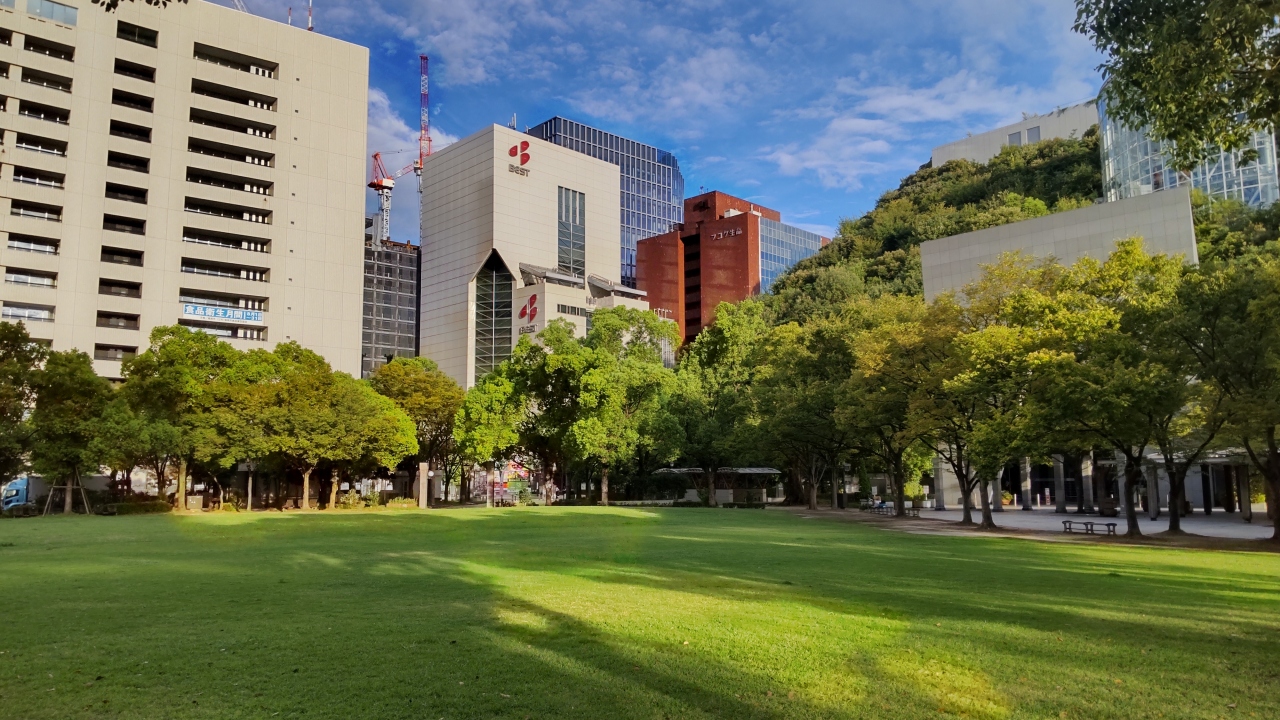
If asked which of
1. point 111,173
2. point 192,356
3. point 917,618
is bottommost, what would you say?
point 917,618

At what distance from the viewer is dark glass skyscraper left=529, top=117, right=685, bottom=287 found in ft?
486

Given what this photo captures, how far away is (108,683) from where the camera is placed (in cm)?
689

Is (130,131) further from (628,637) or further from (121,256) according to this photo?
(628,637)

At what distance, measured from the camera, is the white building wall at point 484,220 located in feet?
359

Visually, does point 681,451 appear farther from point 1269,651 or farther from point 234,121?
point 234,121

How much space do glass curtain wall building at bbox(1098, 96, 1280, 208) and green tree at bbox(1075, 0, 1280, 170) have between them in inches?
2442

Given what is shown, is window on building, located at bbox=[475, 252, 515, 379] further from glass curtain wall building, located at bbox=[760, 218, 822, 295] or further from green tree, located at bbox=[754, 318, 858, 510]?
green tree, located at bbox=[754, 318, 858, 510]

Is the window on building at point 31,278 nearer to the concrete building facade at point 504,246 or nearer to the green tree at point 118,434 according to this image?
the green tree at point 118,434

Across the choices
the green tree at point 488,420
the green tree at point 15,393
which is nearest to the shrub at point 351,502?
the green tree at point 488,420

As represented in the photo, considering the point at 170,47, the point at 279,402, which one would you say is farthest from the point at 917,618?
the point at 170,47

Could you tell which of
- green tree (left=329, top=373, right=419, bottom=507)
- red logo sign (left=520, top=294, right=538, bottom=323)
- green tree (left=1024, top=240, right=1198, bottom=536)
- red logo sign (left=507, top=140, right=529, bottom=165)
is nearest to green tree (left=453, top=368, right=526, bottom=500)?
green tree (left=329, top=373, right=419, bottom=507)

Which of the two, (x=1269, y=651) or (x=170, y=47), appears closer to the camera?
(x=1269, y=651)

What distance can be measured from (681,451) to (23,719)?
5235cm

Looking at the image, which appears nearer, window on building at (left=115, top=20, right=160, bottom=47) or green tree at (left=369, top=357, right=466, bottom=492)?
green tree at (left=369, top=357, right=466, bottom=492)
